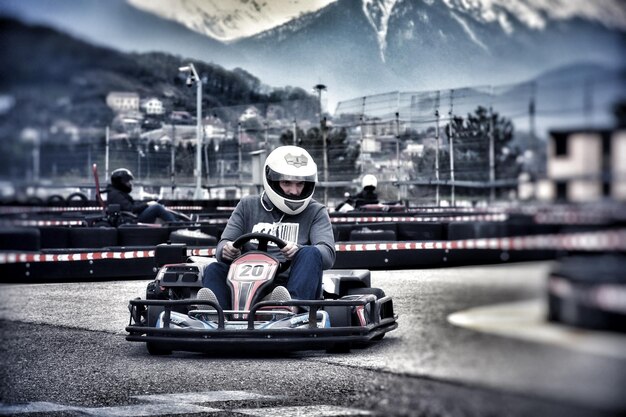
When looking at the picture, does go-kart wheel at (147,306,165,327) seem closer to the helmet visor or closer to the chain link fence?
the chain link fence

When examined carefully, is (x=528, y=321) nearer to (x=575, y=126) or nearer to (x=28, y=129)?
(x=575, y=126)

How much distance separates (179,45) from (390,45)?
3.74ft

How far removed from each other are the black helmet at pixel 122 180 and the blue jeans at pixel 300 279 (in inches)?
220

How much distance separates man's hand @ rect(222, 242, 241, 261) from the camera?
6418 mm

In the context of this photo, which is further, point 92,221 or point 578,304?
point 92,221

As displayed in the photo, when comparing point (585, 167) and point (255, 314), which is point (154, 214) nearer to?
point (255, 314)

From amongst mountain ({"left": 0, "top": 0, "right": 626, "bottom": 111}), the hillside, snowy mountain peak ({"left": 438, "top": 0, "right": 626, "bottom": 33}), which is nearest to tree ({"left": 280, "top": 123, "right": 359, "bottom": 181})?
the hillside

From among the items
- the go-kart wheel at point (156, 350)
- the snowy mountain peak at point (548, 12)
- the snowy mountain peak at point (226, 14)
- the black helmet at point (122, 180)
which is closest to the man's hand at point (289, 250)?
the go-kart wheel at point (156, 350)

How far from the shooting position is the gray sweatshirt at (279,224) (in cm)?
657

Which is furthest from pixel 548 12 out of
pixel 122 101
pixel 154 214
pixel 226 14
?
pixel 154 214

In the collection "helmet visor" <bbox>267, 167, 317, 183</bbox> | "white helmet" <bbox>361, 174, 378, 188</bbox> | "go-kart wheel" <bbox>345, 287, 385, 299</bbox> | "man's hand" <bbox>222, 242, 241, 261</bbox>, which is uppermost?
"helmet visor" <bbox>267, 167, 317, 183</bbox>

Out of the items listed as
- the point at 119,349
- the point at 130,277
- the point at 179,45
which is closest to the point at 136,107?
the point at 179,45

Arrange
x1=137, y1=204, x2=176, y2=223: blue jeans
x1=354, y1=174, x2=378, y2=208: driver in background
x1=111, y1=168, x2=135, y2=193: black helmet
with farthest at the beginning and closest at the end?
x1=354, y1=174, x2=378, y2=208: driver in background → x1=137, y1=204, x2=176, y2=223: blue jeans → x1=111, y1=168, x2=135, y2=193: black helmet

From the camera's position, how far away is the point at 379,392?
5.75 ft
